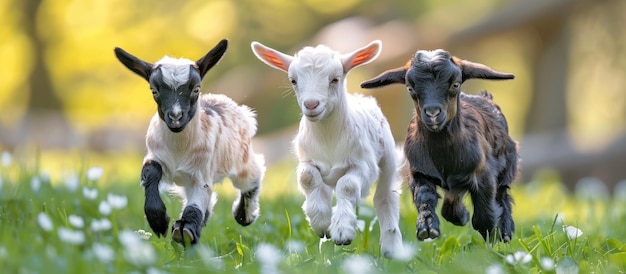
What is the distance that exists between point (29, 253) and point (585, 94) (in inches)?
857

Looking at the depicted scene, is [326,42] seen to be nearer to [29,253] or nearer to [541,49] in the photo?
[541,49]

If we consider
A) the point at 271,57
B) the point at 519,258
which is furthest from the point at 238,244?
the point at 519,258

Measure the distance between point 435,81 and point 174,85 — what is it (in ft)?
5.30

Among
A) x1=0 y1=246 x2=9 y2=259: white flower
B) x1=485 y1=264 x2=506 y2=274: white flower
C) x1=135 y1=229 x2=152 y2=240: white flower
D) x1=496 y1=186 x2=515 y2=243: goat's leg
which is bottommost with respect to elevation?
x1=485 y1=264 x2=506 y2=274: white flower

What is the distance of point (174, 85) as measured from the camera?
5.98 meters

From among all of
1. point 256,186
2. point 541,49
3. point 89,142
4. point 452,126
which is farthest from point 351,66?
point 89,142

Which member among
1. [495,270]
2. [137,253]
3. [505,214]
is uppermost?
[137,253]

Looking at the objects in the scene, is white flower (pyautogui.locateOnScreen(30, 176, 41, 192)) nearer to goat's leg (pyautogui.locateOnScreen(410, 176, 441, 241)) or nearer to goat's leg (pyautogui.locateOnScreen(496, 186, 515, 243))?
goat's leg (pyautogui.locateOnScreen(410, 176, 441, 241))

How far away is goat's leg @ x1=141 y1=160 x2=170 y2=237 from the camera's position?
6.04 meters

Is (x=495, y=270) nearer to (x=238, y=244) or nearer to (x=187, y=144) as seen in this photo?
(x=238, y=244)

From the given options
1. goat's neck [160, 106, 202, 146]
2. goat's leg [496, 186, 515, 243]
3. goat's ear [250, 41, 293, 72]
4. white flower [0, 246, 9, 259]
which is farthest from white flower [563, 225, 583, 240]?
white flower [0, 246, 9, 259]

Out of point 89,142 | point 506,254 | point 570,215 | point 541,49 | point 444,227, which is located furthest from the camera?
point 89,142

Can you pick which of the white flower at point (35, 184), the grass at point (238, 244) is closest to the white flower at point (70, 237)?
the grass at point (238, 244)

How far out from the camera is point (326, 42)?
21.7 metres
